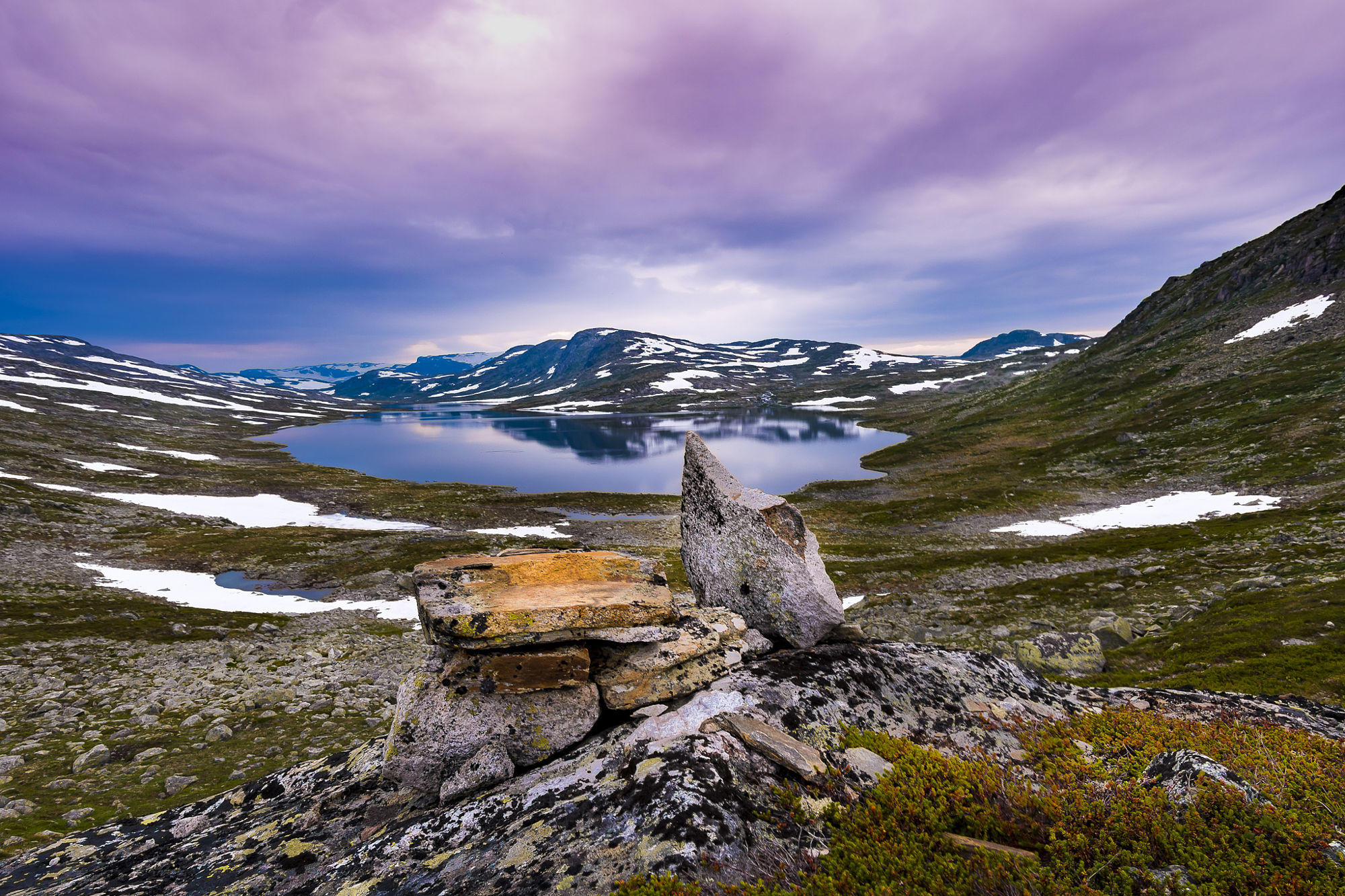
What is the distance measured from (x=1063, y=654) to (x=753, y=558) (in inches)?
547

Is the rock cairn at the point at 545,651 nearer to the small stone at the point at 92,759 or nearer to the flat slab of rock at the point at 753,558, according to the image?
the flat slab of rock at the point at 753,558

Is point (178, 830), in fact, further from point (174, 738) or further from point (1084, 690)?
point (1084, 690)

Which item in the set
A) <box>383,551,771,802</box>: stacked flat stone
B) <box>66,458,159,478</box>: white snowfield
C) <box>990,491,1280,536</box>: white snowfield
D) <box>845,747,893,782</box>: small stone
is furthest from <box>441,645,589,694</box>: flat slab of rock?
<box>66,458,159,478</box>: white snowfield

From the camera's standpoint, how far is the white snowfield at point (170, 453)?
10741 centimetres

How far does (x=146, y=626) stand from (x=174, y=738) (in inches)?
615

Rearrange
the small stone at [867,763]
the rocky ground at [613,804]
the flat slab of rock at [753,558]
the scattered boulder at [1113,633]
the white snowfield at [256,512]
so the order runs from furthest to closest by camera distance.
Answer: the white snowfield at [256,512]
the scattered boulder at [1113,633]
the flat slab of rock at [753,558]
the small stone at [867,763]
the rocky ground at [613,804]

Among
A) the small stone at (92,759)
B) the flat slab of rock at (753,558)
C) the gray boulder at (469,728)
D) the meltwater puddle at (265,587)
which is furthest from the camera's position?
the meltwater puddle at (265,587)

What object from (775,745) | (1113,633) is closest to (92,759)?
(775,745)

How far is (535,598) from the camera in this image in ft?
26.5

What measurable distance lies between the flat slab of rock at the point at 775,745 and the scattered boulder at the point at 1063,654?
14173 millimetres

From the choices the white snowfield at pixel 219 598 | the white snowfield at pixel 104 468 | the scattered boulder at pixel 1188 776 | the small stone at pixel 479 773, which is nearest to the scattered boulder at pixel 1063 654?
the scattered boulder at pixel 1188 776

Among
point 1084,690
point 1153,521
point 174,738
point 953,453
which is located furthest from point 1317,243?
point 174,738

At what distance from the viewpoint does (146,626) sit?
82.0ft

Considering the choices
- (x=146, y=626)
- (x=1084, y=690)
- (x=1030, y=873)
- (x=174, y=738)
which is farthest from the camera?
(x=146, y=626)
